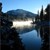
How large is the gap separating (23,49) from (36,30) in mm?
3897

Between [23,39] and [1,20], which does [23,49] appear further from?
[1,20]

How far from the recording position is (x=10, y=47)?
18.8 ft

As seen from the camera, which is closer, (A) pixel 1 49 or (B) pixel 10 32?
(A) pixel 1 49

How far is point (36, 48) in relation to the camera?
673 cm

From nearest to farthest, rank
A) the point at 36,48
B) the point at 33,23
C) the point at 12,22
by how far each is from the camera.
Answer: the point at 36,48 < the point at 12,22 < the point at 33,23

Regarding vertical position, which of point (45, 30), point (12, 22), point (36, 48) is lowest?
point (36, 48)

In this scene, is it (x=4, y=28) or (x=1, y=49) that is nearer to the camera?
(x=1, y=49)

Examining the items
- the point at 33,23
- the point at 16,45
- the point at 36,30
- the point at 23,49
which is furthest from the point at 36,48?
the point at 36,30

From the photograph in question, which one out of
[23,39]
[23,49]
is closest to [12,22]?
[23,39]

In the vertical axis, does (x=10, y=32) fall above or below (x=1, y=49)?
above

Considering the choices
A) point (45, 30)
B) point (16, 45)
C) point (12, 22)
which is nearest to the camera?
point (16, 45)

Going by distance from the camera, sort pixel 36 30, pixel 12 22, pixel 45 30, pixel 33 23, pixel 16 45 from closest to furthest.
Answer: pixel 16 45 → pixel 12 22 → pixel 45 30 → pixel 33 23 → pixel 36 30

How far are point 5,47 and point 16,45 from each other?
74 cm

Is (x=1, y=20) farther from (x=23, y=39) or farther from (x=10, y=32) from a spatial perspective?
(x=23, y=39)
